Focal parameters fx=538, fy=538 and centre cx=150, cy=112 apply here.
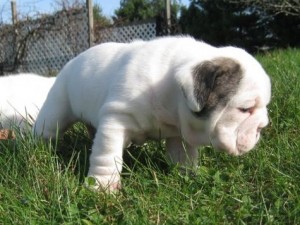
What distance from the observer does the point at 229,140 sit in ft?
10.1

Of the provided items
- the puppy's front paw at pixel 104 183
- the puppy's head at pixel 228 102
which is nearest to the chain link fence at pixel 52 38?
the puppy's head at pixel 228 102

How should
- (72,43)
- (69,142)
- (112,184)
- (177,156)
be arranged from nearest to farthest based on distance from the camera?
(112,184), (177,156), (69,142), (72,43)

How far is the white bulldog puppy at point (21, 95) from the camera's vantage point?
571 centimetres

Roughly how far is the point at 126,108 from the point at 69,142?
1326 millimetres

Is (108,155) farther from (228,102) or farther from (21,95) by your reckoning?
(21,95)

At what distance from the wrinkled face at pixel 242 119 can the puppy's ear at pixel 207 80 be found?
9 centimetres

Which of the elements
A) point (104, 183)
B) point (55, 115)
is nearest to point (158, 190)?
point (104, 183)

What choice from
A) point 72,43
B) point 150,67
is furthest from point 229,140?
point 72,43

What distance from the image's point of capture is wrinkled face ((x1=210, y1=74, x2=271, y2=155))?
305cm

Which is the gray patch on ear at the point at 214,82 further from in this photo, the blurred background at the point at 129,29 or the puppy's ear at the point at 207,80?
the blurred background at the point at 129,29

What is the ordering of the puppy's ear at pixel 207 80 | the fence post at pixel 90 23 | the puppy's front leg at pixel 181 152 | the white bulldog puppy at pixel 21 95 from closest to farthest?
the puppy's ear at pixel 207 80
the puppy's front leg at pixel 181 152
the white bulldog puppy at pixel 21 95
the fence post at pixel 90 23

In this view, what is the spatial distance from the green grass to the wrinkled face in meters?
0.19

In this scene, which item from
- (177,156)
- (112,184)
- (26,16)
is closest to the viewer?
(112,184)

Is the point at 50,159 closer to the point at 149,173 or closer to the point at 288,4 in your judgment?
the point at 149,173
